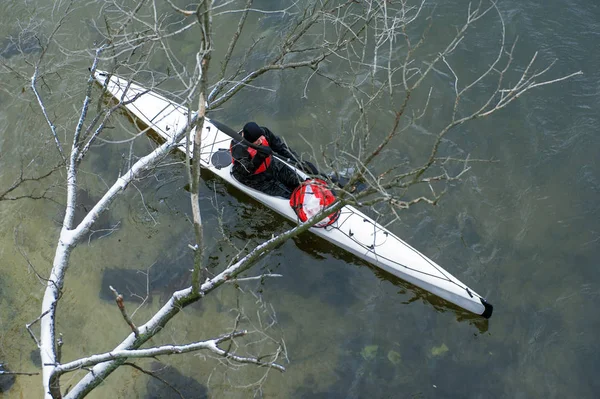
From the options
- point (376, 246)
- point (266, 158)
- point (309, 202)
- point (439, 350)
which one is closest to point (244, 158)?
point (266, 158)

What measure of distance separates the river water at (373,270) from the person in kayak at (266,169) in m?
0.49

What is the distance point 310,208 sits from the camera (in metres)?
7.47

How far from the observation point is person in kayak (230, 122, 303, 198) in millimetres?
7672

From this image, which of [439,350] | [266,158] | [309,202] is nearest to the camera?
[439,350]

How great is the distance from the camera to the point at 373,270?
25.4 feet

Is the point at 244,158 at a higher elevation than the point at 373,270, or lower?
higher

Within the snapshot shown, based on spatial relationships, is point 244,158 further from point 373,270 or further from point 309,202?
point 373,270

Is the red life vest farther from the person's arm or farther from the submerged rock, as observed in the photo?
the submerged rock

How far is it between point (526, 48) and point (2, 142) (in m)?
8.36

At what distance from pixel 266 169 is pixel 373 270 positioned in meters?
2.00

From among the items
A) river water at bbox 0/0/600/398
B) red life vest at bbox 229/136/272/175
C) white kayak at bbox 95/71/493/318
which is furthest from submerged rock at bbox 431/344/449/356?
red life vest at bbox 229/136/272/175

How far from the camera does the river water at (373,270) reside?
699 cm

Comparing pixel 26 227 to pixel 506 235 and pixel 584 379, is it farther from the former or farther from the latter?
pixel 584 379

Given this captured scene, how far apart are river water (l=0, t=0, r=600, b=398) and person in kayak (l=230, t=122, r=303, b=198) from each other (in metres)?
0.49
